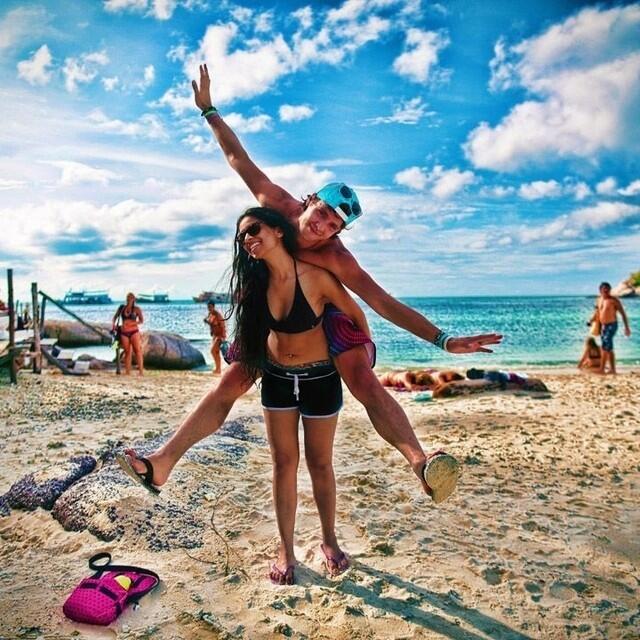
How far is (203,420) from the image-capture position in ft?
11.1

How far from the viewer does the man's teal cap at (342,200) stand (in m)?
3.02

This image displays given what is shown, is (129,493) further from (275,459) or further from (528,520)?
(528,520)

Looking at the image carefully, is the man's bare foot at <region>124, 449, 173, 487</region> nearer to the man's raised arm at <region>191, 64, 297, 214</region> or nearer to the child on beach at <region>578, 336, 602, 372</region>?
the man's raised arm at <region>191, 64, 297, 214</region>

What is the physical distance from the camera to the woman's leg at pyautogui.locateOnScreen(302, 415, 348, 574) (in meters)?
3.49

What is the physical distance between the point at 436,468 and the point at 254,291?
1383 mm

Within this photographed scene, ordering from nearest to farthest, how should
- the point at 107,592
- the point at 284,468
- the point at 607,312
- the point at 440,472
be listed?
the point at 440,472 → the point at 107,592 → the point at 284,468 → the point at 607,312

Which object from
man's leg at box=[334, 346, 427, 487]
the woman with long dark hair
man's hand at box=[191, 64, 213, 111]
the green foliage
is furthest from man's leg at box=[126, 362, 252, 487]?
the green foliage

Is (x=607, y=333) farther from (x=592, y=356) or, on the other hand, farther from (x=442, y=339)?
(x=442, y=339)

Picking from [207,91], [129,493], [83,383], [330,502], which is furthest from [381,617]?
[83,383]

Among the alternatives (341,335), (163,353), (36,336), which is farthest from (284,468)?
(163,353)

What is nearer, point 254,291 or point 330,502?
point 254,291

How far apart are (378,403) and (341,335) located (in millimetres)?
425

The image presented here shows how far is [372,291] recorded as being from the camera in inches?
124

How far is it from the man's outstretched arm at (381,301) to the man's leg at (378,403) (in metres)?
0.31
